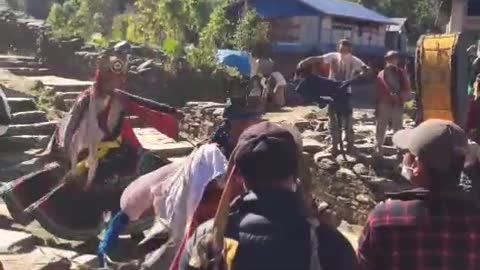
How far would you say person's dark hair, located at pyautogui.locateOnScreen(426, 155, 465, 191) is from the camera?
2.64m

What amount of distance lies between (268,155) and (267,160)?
0.02 metres

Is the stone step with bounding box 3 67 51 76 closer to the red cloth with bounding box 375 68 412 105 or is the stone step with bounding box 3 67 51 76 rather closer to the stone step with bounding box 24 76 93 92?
the stone step with bounding box 24 76 93 92

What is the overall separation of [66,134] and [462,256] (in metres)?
3.79

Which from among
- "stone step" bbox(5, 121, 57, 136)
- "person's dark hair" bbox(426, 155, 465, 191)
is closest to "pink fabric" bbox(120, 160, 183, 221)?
"person's dark hair" bbox(426, 155, 465, 191)

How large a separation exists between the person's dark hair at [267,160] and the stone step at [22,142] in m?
7.72

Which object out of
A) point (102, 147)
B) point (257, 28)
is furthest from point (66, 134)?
point (257, 28)

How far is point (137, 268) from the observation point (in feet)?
16.2

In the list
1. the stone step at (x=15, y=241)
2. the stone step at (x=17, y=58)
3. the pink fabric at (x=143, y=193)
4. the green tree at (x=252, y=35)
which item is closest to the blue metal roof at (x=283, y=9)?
the green tree at (x=252, y=35)

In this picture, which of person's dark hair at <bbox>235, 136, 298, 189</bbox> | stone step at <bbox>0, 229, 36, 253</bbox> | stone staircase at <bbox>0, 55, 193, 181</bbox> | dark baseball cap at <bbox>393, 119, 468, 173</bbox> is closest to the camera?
person's dark hair at <bbox>235, 136, 298, 189</bbox>

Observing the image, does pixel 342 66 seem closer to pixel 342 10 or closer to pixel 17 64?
pixel 17 64

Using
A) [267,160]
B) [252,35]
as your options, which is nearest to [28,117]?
[267,160]

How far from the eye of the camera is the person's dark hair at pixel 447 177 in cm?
264

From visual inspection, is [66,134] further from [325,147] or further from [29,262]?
[325,147]

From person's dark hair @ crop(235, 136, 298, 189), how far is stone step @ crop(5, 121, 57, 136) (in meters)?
7.99
